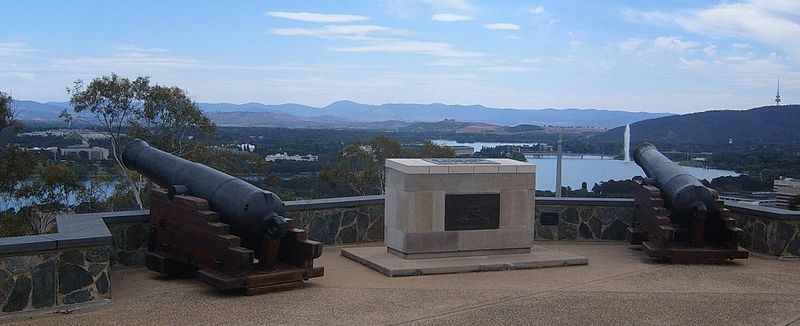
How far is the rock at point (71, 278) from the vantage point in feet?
23.2

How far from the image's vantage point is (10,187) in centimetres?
2123

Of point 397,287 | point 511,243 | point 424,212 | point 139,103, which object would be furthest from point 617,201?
point 139,103

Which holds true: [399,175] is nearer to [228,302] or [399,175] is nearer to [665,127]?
[228,302]

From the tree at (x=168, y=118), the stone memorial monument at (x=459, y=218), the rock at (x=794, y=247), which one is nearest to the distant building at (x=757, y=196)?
the rock at (x=794, y=247)

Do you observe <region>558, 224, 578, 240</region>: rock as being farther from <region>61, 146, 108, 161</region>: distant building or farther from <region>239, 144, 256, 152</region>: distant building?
<region>61, 146, 108, 161</region>: distant building

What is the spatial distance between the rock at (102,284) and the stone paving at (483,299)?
0.52 ft

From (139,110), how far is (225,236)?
14754mm

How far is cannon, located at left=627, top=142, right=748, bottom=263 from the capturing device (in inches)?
411

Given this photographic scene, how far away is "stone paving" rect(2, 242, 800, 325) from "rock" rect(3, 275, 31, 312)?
13cm

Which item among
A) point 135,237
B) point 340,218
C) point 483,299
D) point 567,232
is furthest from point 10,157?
point 483,299

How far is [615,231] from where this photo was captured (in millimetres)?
12508

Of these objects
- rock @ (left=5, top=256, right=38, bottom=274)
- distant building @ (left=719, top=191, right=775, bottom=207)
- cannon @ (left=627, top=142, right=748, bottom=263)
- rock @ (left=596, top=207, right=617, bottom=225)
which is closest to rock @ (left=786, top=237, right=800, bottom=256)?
cannon @ (left=627, top=142, right=748, bottom=263)

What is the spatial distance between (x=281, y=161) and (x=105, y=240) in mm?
19683

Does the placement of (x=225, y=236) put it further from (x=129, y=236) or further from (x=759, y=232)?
(x=759, y=232)
